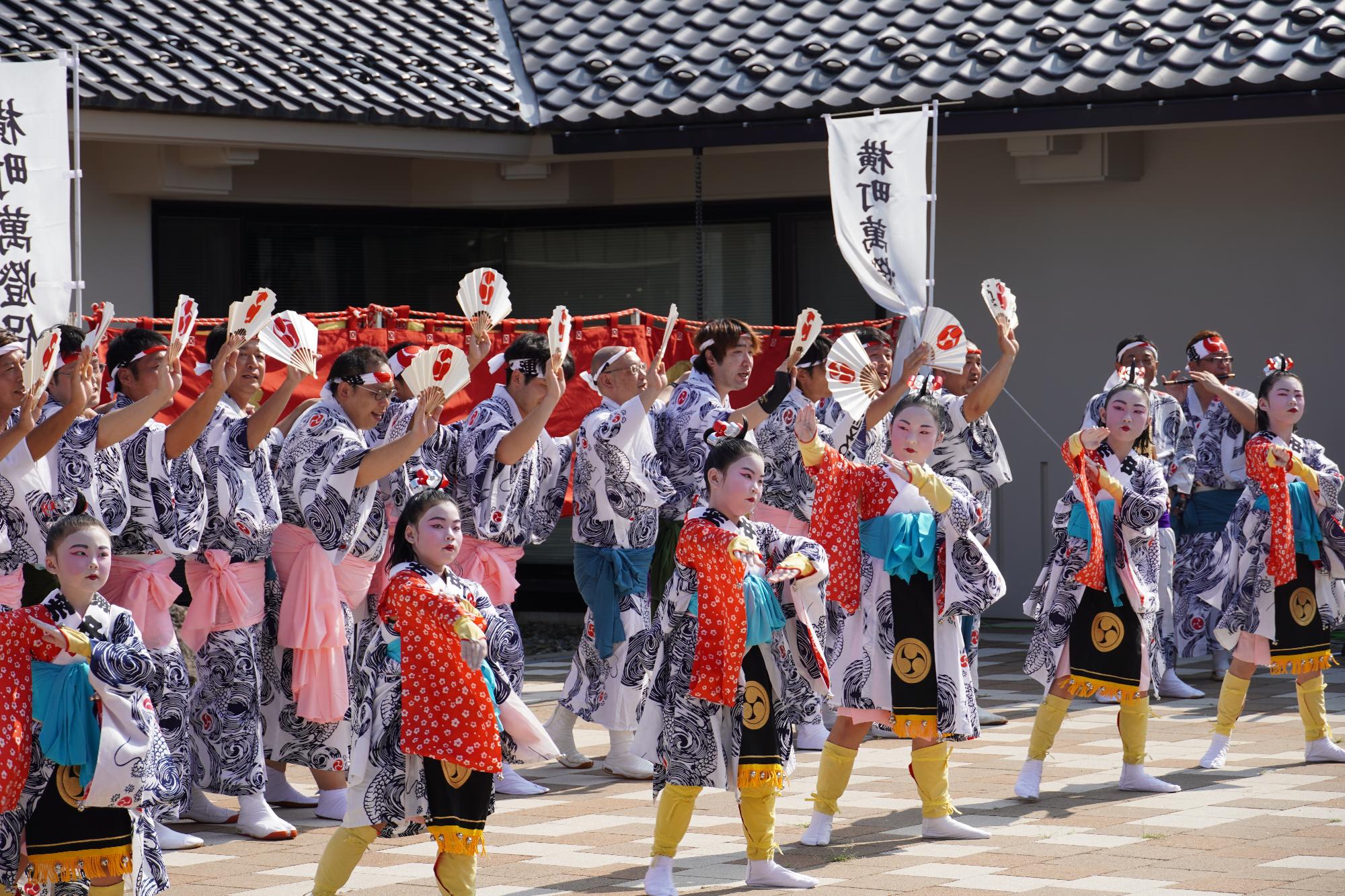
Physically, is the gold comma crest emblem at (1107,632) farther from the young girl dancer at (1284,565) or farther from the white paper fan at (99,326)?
the white paper fan at (99,326)

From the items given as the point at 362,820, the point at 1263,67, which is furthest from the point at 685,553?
the point at 1263,67

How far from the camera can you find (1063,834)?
6.16 meters

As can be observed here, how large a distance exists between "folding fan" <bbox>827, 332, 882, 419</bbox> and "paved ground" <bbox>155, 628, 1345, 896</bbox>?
1.55 meters

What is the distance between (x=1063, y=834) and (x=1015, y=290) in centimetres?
647

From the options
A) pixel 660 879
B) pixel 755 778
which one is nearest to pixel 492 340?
pixel 755 778

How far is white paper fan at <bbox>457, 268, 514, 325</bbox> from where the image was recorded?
7207 millimetres

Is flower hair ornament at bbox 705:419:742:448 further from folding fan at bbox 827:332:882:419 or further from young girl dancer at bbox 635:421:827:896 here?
folding fan at bbox 827:332:882:419

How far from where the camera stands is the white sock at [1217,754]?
734 centimetres

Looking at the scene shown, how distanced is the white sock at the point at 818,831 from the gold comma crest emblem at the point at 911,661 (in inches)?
21.5

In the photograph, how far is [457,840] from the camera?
16.2 feet

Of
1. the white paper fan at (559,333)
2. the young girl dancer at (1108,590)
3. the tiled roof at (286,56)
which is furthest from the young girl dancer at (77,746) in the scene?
the tiled roof at (286,56)

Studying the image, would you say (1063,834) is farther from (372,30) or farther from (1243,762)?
(372,30)

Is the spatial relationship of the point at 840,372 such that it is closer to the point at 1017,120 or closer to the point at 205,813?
the point at 205,813

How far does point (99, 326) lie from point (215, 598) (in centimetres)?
112
